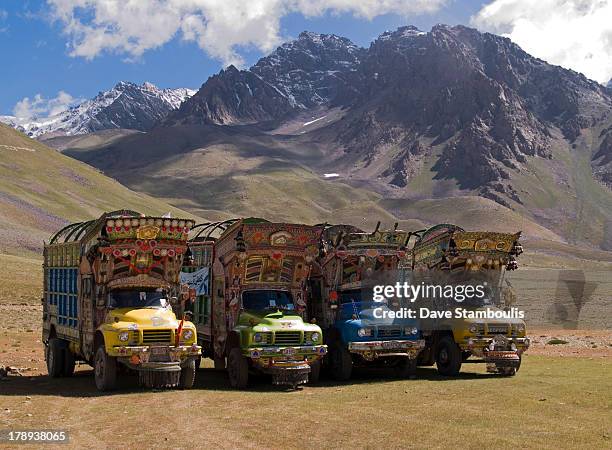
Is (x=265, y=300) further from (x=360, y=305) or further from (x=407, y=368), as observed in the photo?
(x=407, y=368)

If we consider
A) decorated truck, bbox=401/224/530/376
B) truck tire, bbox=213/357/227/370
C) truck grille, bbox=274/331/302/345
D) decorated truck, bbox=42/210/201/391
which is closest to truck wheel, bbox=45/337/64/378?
decorated truck, bbox=42/210/201/391

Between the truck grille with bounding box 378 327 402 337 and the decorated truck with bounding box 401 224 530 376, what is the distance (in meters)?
2.69

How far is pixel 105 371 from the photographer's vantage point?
768 inches

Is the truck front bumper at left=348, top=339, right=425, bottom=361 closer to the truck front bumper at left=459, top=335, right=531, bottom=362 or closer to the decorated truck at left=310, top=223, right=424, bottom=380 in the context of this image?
the decorated truck at left=310, top=223, right=424, bottom=380

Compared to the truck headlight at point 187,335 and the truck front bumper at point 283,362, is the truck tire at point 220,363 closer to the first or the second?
the truck front bumper at point 283,362

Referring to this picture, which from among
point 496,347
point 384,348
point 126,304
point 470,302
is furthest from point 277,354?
point 470,302

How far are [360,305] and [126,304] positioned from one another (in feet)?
24.8

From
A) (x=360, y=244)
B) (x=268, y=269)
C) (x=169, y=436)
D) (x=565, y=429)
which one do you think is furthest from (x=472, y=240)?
(x=169, y=436)

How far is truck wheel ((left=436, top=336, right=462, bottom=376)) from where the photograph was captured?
2453 cm

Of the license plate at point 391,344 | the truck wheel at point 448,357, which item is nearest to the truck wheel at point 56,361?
the license plate at point 391,344

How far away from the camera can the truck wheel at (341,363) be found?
23.0 metres

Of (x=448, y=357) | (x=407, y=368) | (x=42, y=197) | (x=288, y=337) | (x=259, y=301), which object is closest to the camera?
(x=288, y=337)

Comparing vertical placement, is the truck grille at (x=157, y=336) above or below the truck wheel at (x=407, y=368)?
above

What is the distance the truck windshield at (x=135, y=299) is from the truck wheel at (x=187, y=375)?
1849 mm
